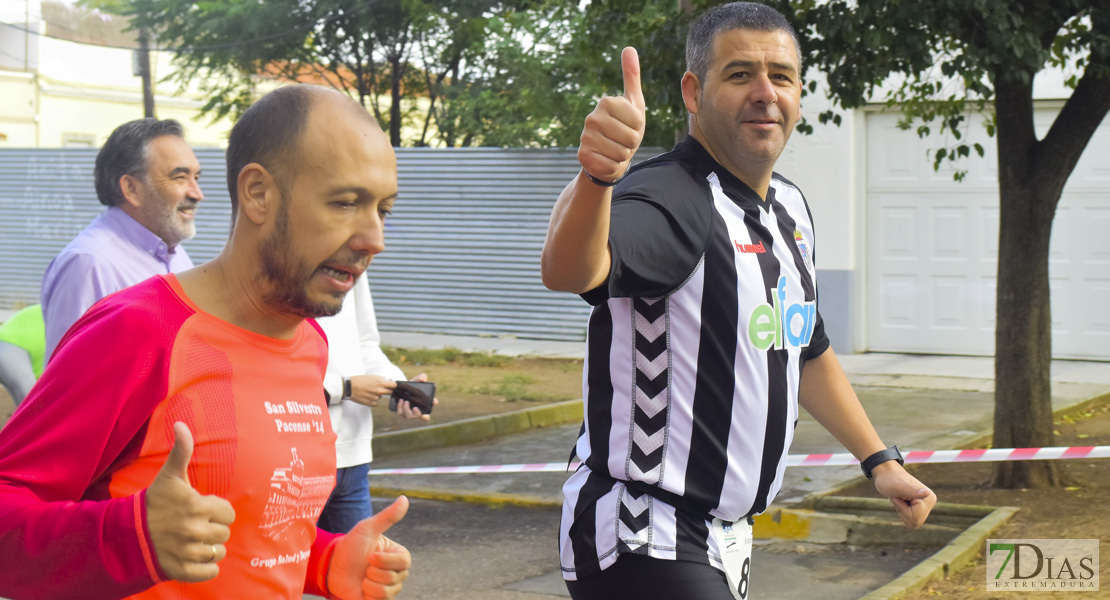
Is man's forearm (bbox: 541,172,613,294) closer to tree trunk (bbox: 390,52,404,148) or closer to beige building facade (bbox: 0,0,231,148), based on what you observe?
tree trunk (bbox: 390,52,404,148)

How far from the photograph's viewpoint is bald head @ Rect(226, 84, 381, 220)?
1.92 metres

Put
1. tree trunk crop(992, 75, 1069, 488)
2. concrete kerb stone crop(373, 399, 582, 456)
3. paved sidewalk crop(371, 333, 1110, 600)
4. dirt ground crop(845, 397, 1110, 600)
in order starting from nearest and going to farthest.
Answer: dirt ground crop(845, 397, 1110, 600)
paved sidewalk crop(371, 333, 1110, 600)
tree trunk crop(992, 75, 1069, 488)
concrete kerb stone crop(373, 399, 582, 456)

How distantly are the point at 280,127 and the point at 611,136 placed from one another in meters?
0.55

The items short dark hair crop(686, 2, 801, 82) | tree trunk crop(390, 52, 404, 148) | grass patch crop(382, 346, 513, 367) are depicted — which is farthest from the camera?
tree trunk crop(390, 52, 404, 148)

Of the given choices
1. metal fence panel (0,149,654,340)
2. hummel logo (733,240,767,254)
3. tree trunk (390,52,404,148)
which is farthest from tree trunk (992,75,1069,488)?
tree trunk (390,52,404,148)

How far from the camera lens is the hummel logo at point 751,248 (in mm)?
2650

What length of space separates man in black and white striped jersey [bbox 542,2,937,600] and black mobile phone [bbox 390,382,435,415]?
1671 mm

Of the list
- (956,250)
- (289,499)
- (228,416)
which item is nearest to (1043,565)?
(289,499)

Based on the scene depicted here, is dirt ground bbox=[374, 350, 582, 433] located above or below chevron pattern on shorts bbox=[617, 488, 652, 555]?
below

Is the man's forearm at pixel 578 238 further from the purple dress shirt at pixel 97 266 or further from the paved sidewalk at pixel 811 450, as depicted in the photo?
the paved sidewalk at pixel 811 450

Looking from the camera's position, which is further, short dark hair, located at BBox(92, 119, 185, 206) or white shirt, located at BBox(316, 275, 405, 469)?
white shirt, located at BBox(316, 275, 405, 469)

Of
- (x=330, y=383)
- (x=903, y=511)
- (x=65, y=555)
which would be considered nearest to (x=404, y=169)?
(x=330, y=383)

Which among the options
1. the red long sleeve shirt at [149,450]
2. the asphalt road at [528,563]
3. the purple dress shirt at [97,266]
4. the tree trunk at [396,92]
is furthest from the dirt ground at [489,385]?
the tree trunk at [396,92]

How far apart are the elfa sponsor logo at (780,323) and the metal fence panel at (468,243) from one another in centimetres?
1150
